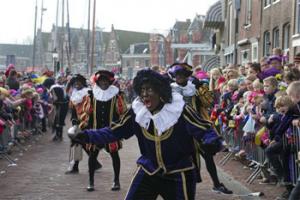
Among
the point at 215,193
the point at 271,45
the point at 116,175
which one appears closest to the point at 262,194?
the point at 215,193

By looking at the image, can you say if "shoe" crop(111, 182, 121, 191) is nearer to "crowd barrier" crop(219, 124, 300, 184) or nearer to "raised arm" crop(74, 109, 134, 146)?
"crowd barrier" crop(219, 124, 300, 184)

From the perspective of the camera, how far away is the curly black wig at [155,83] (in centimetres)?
551

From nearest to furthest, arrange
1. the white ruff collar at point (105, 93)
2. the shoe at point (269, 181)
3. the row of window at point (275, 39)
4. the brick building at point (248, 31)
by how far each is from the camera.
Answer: the white ruff collar at point (105, 93), the shoe at point (269, 181), the row of window at point (275, 39), the brick building at point (248, 31)

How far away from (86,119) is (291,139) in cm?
312

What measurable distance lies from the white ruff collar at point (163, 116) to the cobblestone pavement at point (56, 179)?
10.9 feet

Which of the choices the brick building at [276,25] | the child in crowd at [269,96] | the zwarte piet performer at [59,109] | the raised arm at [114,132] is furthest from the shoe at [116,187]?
the brick building at [276,25]

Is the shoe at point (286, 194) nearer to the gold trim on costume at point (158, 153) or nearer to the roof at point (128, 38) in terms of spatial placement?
the gold trim on costume at point (158, 153)

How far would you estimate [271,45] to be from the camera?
78.6 ft

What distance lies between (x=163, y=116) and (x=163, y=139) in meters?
0.20

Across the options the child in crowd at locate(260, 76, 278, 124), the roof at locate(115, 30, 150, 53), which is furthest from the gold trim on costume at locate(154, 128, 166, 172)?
the roof at locate(115, 30, 150, 53)

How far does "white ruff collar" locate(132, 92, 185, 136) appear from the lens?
17.9 feet

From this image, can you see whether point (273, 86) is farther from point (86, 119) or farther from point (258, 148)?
point (86, 119)

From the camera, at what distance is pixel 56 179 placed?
10.2 metres

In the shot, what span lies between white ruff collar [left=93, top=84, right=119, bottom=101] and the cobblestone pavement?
1348 mm
